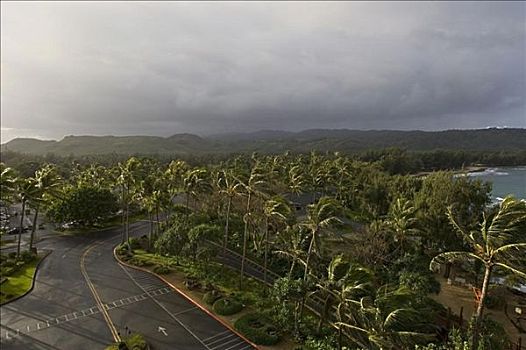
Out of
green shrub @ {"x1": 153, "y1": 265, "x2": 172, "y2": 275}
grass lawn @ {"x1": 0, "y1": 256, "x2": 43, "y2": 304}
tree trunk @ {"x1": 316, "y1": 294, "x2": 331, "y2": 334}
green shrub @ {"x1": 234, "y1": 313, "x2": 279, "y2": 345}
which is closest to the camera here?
tree trunk @ {"x1": 316, "y1": 294, "x2": 331, "y2": 334}

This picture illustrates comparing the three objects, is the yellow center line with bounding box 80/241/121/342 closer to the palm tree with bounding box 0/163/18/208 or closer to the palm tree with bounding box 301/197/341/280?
the palm tree with bounding box 0/163/18/208

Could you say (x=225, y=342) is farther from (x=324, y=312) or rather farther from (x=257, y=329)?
(x=324, y=312)

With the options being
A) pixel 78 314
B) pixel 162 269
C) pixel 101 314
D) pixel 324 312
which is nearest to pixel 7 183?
pixel 78 314

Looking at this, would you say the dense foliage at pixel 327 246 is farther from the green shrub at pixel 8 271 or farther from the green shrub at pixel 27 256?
the green shrub at pixel 8 271


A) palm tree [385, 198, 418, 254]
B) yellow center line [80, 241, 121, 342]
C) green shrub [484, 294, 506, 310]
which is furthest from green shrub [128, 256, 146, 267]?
green shrub [484, 294, 506, 310]

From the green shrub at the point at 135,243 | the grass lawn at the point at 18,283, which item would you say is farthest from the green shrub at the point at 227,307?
the green shrub at the point at 135,243

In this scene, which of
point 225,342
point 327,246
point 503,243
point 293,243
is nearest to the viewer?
point 503,243
